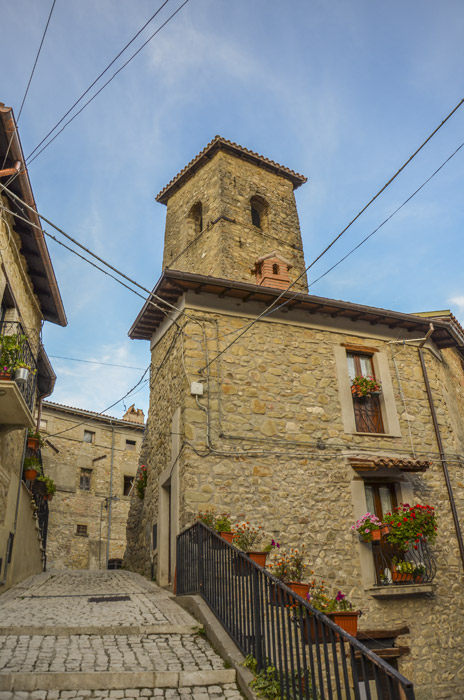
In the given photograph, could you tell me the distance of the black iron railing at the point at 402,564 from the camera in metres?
9.19

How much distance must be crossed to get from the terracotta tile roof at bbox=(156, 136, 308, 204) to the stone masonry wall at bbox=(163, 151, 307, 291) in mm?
218

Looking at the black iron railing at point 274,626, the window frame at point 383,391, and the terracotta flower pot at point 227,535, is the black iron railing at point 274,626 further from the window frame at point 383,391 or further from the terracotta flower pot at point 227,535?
the window frame at point 383,391

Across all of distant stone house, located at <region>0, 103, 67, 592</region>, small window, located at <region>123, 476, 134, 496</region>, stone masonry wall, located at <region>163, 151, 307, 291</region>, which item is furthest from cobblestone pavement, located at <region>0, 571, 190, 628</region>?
small window, located at <region>123, 476, 134, 496</region>

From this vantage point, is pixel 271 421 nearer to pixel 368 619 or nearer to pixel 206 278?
pixel 206 278

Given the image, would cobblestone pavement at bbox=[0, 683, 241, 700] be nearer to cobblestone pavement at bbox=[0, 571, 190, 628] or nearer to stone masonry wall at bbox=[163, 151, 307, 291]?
cobblestone pavement at bbox=[0, 571, 190, 628]

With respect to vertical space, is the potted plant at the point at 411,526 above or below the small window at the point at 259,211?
below

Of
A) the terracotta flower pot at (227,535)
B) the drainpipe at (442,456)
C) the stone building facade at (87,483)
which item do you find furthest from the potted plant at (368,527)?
the stone building facade at (87,483)

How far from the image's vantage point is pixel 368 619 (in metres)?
8.88

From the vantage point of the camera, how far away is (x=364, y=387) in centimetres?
1077

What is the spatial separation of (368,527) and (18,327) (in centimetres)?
673

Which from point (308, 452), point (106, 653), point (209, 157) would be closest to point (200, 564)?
point (106, 653)

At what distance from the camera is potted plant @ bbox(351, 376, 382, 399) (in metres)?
10.8

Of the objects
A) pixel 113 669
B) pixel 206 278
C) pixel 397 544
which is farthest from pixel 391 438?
pixel 113 669

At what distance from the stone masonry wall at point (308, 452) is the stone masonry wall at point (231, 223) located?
710 centimetres
